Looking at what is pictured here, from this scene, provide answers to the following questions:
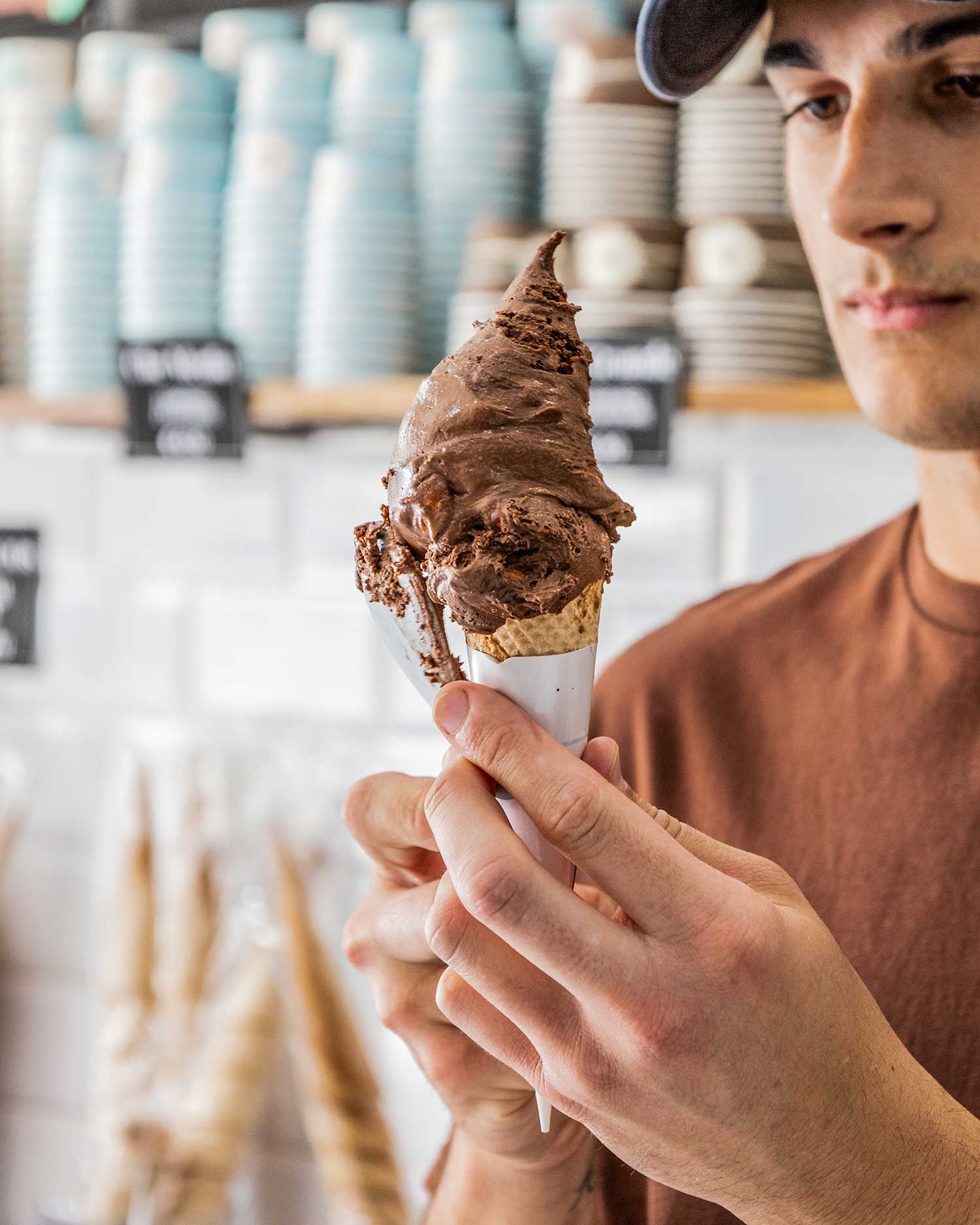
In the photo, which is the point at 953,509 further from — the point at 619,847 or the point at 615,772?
the point at 619,847

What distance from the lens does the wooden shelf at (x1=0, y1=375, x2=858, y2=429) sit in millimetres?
1648

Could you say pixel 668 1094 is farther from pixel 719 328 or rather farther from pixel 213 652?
pixel 213 652

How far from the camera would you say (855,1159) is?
0.77 metres

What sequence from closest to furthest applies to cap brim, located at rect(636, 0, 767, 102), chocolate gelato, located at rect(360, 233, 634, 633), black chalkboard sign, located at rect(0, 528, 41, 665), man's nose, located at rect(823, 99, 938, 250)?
chocolate gelato, located at rect(360, 233, 634, 633)
man's nose, located at rect(823, 99, 938, 250)
cap brim, located at rect(636, 0, 767, 102)
black chalkboard sign, located at rect(0, 528, 41, 665)

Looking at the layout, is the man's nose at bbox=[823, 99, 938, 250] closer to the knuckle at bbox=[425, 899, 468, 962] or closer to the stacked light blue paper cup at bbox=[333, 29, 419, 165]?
the knuckle at bbox=[425, 899, 468, 962]

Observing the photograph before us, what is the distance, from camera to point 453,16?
192cm

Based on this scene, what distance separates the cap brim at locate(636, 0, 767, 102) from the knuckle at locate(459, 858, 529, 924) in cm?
79

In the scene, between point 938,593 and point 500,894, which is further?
point 938,593

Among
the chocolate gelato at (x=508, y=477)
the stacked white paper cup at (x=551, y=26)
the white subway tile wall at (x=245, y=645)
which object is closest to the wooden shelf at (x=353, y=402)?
the white subway tile wall at (x=245, y=645)

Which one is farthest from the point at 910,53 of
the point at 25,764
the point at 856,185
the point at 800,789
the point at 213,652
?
the point at 25,764

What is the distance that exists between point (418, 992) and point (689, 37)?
0.86m

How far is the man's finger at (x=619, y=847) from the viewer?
72 cm

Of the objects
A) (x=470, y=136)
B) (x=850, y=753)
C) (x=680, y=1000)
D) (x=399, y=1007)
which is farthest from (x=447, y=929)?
(x=470, y=136)

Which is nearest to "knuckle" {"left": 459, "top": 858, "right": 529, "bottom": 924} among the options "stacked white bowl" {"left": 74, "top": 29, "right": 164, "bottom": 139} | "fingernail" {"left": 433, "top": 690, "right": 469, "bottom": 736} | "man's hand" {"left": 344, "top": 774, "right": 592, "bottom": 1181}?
"fingernail" {"left": 433, "top": 690, "right": 469, "bottom": 736}
